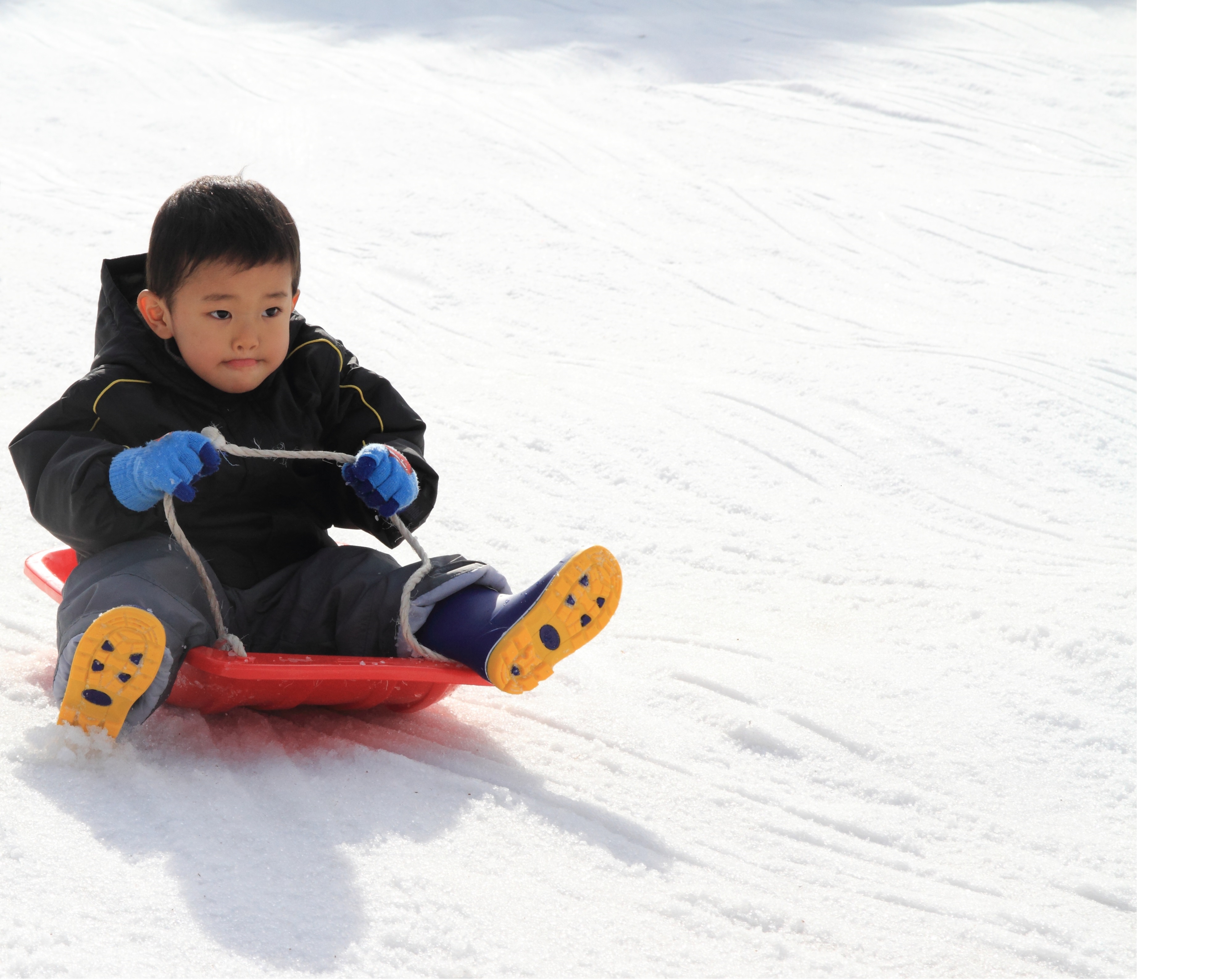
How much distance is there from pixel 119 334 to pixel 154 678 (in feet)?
1.81

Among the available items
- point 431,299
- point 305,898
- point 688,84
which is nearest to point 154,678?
point 305,898

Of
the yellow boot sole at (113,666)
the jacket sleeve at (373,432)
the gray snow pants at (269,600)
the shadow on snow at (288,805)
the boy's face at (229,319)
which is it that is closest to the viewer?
the shadow on snow at (288,805)

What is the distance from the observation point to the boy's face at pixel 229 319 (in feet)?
5.65

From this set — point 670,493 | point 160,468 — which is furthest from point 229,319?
point 670,493

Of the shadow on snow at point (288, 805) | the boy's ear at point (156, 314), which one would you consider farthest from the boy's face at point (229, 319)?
the shadow on snow at point (288, 805)

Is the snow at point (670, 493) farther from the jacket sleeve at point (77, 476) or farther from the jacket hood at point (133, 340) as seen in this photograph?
the jacket hood at point (133, 340)

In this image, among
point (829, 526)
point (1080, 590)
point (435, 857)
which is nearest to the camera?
point (435, 857)

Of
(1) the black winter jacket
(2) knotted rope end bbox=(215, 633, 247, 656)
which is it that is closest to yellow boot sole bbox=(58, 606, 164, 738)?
(2) knotted rope end bbox=(215, 633, 247, 656)

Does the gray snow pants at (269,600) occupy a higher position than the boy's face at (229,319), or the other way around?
the boy's face at (229,319)

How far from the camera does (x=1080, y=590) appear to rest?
234 centimetres

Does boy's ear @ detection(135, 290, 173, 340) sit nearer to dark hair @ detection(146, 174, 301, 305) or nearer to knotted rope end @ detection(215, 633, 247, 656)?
dark hair @ detection(146, 174, 301, 305)

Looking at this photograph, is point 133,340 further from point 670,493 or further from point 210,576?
→ point 670,493

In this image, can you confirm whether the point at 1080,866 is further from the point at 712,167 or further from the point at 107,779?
the point at 712,167

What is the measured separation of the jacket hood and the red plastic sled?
35cm
